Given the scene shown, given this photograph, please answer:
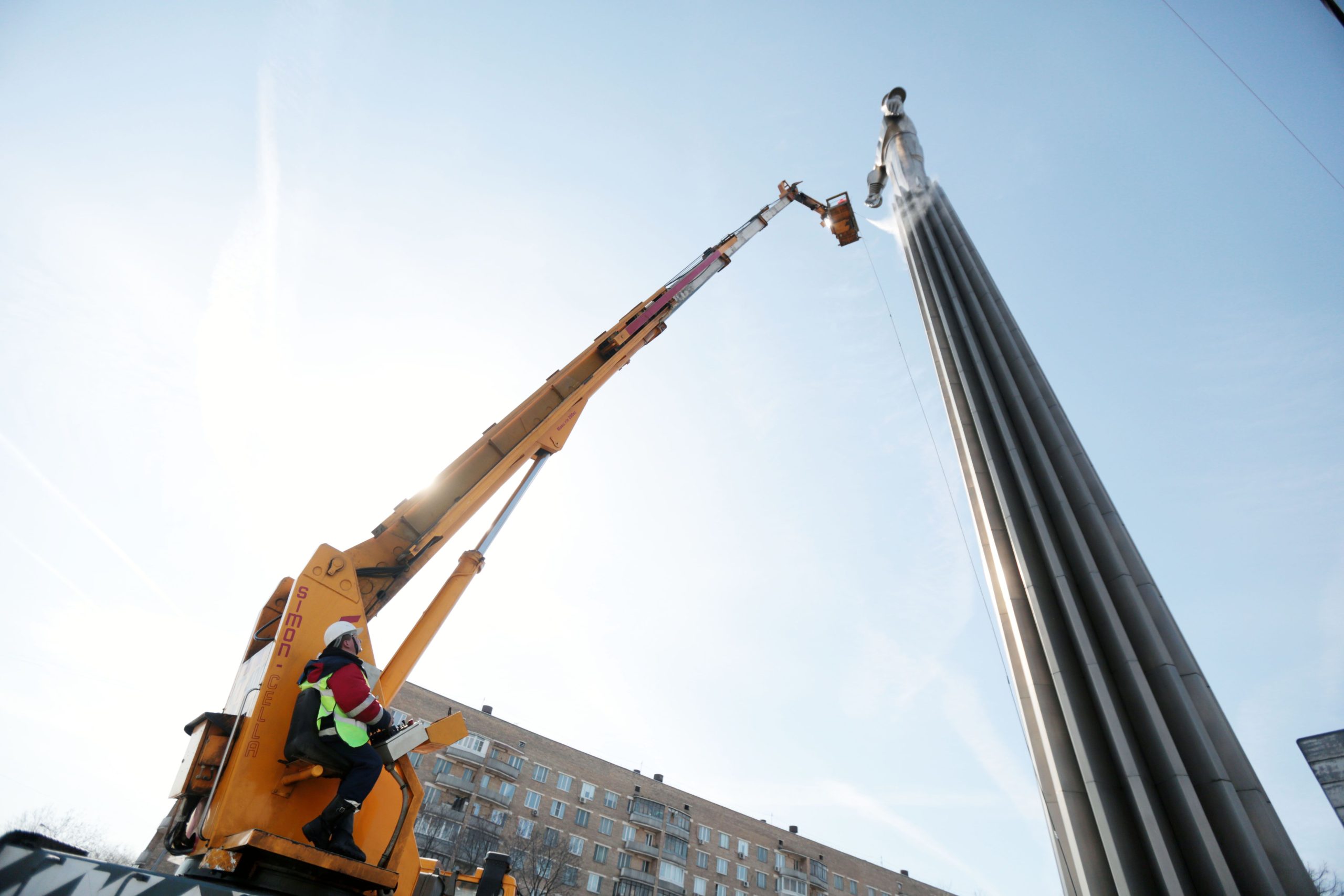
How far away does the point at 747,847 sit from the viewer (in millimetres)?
42562

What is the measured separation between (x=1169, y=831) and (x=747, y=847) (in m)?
45.0

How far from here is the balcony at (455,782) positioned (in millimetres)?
33438

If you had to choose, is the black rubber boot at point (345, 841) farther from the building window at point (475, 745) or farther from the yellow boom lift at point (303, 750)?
the building window at point (475, 745)

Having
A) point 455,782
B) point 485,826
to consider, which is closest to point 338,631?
point 455,782

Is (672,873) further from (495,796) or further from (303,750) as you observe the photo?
(303,750)

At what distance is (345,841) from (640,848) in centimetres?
4034

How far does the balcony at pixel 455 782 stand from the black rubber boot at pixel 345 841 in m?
34.8

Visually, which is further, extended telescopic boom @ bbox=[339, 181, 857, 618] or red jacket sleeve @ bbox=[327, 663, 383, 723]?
extended telescopic boom @ bbox=[339, 181, 857, 618]

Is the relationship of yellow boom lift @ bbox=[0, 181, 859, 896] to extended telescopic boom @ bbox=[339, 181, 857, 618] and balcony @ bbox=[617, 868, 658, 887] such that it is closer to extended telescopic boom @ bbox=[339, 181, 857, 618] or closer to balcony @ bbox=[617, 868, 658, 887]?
extended telescopic boom @ bbox=[339, 181, 857, 618]

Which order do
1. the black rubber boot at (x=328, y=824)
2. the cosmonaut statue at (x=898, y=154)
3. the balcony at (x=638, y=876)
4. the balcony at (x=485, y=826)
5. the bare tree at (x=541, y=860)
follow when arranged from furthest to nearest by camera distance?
the balcony at (x=638, y=876), the balcony at (x=485, y=826), the bare tree at (x=541, y=860), the cosmonaut statue at (x=898, y=154), the black rubber boot at (x=328, y=824)

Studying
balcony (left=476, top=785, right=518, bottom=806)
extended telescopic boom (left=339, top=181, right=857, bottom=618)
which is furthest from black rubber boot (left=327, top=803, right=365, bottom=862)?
balcony (left=476, top=785, right=518, bottom=806)

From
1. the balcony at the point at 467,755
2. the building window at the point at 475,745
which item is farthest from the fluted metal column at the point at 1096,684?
the building window at the point at 475,745

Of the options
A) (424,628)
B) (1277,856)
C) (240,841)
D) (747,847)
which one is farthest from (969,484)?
(747,847)

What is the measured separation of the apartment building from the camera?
33500 mm
